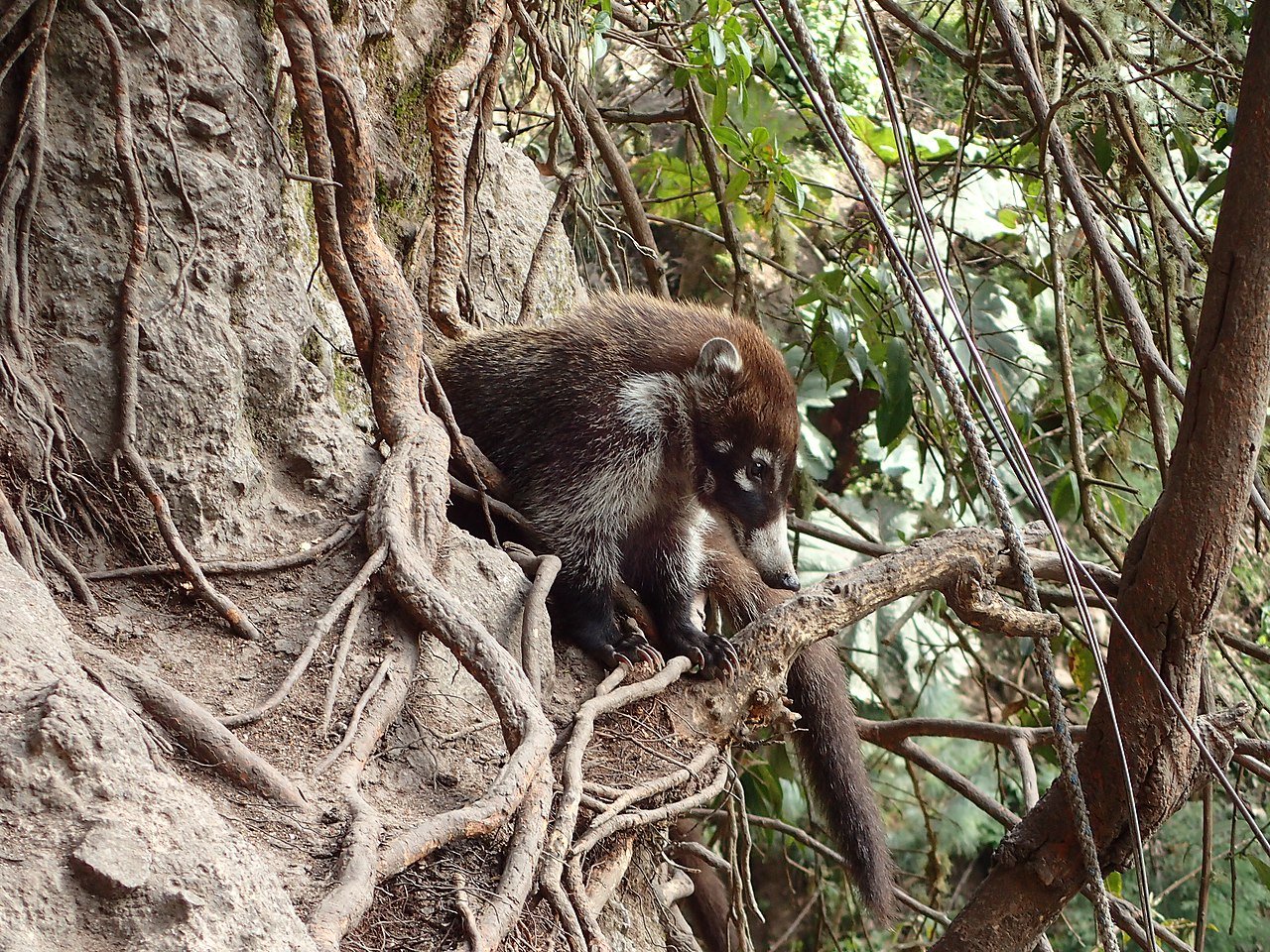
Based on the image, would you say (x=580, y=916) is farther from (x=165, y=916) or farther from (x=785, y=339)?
(x=785, y=339)

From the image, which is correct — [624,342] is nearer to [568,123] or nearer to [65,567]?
[568,123]

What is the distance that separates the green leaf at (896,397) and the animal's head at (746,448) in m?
0.48

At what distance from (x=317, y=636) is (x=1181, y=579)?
58.5 inches

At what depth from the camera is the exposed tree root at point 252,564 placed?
1903mm

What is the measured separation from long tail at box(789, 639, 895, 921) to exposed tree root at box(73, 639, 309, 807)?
1667 millimetres

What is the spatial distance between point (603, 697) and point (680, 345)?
1274mm

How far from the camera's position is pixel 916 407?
4520mm

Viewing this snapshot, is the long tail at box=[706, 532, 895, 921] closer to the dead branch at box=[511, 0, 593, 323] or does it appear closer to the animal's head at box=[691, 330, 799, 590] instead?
the animal's head at box=[691, 330, 799, 590]

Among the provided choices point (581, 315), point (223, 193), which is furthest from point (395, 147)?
point (223, 193)

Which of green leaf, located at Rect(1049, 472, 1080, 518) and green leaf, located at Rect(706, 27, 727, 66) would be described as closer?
green leaf, located at Rect(706, 27, 727, 66)

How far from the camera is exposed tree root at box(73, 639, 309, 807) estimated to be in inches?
60.1

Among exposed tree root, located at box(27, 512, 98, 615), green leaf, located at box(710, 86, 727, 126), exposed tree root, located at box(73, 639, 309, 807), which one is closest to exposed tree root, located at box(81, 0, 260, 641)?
exposed tree root, located at box(27, 512, 98, 615)

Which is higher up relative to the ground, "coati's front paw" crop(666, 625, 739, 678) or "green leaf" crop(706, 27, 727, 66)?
"green leaf" crop(706, 27, 727, 66)

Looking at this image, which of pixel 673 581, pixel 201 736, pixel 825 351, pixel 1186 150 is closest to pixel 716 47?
pixel 825 351
